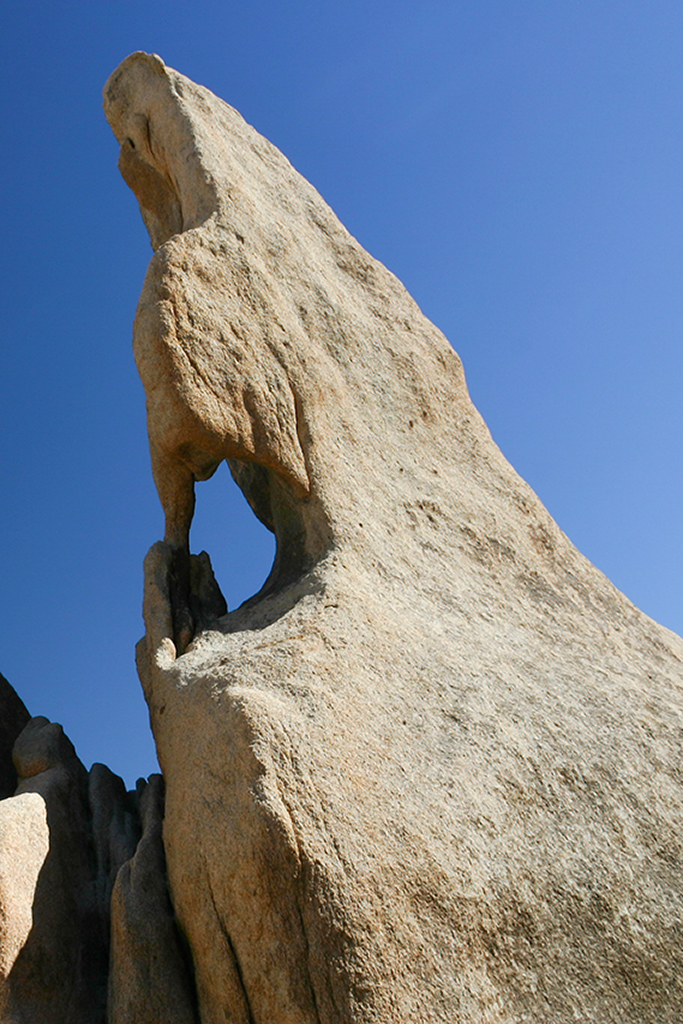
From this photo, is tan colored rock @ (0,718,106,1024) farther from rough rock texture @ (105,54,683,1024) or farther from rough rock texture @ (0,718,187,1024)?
rough rock texture @ (105,54,683,1024)

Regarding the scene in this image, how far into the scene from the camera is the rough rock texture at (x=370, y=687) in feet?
9.68

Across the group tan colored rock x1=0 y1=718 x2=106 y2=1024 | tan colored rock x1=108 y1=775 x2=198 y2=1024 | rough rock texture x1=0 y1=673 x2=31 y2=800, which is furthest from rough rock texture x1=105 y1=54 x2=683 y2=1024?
rough rock texture x1=0 y1=673 x2=31 y2=800

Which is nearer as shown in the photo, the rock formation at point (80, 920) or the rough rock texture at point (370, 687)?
the rough rock texture at point (370, 687)

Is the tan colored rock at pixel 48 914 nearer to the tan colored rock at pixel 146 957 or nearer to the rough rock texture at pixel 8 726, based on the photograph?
the tan colored rock at pixel 146 957

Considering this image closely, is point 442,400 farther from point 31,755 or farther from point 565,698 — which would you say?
point 31,755

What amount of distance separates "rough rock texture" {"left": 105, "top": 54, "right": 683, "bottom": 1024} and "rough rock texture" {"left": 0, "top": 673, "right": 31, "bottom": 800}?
2.99 ft

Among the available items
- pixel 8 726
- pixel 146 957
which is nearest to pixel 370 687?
pixel 146 957

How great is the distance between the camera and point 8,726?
4699 millimetres

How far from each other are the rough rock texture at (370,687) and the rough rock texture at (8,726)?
91cm

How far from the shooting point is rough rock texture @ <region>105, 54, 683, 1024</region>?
2951 mm

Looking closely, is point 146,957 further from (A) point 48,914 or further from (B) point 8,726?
(B) point 8,726

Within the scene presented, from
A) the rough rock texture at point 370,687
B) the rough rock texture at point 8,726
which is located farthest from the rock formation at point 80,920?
the rough rock texture at point 8,726

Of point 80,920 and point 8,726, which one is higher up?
point 8,726

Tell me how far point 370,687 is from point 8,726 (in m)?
2.18
